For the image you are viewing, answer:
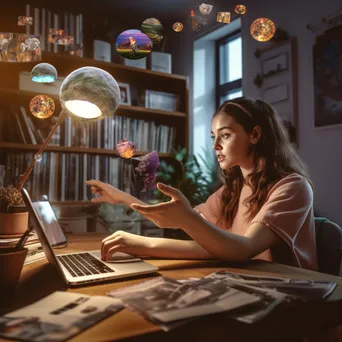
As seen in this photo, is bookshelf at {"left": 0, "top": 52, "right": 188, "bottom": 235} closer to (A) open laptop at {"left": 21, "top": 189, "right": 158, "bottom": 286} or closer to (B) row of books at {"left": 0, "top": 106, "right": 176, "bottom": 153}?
(B) row of books at {"left": 0, "top": 106, "right": 176, "bottom": 153}

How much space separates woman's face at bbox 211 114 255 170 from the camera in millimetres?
1353

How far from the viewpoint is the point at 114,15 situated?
341cm

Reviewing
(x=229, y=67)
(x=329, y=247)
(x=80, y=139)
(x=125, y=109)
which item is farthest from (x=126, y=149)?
(x=229, y=67)

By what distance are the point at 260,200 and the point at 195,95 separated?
231 centimetres

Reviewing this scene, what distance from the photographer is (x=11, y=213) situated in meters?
1.08

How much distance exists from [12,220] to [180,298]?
0.70m

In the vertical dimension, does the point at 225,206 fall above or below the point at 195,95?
below

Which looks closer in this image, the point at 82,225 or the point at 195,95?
the point at 82,225

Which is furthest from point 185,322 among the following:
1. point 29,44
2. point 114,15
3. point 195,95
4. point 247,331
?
point 114,15

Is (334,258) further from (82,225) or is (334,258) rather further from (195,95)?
(195,95)

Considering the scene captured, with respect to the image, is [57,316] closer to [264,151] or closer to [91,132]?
[264,151]

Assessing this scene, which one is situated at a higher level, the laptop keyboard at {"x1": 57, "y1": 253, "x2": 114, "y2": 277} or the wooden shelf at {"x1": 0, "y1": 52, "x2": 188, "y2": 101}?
the wooden shelf at {"x1": 0, "y1": 52, "x2": 188, "y2": 101}

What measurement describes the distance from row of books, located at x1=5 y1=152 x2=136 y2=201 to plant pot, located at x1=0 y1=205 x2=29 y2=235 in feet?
4.52

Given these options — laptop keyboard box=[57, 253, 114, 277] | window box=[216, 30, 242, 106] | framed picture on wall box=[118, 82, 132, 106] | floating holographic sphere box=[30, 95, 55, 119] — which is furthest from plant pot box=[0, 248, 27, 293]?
window box=[216, 30, 242, 106]
